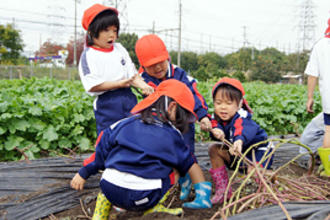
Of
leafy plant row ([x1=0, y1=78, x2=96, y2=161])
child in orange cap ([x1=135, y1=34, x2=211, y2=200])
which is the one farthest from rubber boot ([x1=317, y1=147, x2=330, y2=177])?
leafy plant row ([x1=0, y1=78, x2=96, y2=161])

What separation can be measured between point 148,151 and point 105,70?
0.99 meters

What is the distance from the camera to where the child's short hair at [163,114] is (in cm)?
185

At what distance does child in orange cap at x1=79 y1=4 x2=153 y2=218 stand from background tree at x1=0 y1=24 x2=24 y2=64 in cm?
2847

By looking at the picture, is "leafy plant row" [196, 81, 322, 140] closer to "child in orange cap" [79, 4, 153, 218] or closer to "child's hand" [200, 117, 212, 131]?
"child's hand" [200, 117, 212, 131]

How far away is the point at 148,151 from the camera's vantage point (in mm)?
1763

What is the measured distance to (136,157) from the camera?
69.6 inches

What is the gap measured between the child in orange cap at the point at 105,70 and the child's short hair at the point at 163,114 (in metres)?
0.47

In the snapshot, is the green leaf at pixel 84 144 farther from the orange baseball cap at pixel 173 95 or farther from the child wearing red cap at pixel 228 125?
the orange baseball cap at pixel 173 95

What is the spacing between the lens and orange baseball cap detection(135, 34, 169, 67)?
2.41 meters

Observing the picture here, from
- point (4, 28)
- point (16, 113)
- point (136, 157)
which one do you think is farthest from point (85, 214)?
point (4, 28)

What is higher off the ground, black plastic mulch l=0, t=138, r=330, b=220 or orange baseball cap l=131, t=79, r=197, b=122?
orange baseball cap l=131, t=79, r=197, b=122

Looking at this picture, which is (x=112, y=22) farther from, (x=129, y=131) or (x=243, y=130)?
(x=243, y=130)

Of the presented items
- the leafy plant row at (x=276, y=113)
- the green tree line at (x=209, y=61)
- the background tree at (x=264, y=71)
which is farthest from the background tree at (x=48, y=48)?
the leafy plant row at (x=276, y=113)

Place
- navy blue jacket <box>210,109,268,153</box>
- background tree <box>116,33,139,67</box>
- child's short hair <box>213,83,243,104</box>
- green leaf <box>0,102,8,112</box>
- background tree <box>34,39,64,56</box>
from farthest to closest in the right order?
1. background tree <box>34,39,64,56</box>
2. background tree <box>116,33,139,67</box>
3. green leaf <box>0,102,8,112</box>
4. child's short hair <box>213,83,243,104</box>
5. navy blue jacket <box>210,109,268,153</box>
